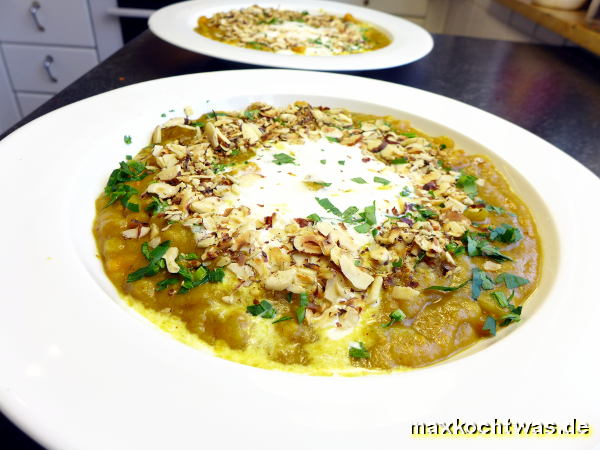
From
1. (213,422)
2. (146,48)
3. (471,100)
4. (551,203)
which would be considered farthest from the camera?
(146,48)

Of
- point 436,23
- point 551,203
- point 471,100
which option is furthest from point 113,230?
point 436,23

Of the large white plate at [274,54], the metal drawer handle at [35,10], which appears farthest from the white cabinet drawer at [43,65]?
the large white plate at [274,54]

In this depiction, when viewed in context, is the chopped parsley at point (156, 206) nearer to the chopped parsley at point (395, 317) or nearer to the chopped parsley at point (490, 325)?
the chopped parsley at point (395, 317)

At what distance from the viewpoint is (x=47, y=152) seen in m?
1.18

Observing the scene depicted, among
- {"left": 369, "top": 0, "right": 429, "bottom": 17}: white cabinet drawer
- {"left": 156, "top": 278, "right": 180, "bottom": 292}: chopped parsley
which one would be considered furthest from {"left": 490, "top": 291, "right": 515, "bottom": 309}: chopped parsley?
{"left": 369, "top": 0, "right": 429, "bottom": 17}: white cabinet drawer

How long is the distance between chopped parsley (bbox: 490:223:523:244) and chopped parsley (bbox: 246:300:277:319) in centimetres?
64

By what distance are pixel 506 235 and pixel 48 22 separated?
154 inches

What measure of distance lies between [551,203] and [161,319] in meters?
1.08

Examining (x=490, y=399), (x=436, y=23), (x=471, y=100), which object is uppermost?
(x=490, y=399)

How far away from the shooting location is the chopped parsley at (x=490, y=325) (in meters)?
0.98

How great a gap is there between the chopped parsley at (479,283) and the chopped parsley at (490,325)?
0.07m

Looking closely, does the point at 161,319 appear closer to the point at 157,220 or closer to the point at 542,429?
the point at 157,220

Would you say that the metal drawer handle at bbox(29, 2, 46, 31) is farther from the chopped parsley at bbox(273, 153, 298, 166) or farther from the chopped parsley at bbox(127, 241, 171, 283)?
the chopped parsley at bbox(127, 241, 171, 283)

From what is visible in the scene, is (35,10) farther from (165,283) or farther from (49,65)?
(165,283)
